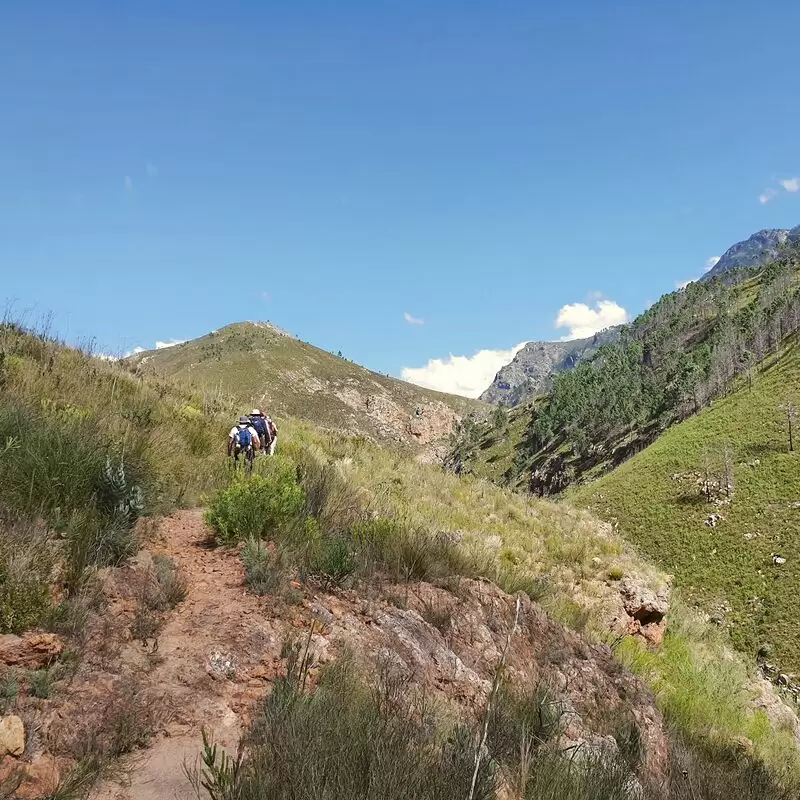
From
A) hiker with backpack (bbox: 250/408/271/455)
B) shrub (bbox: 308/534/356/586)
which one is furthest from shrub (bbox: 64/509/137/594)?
hiker with backpack (bbox: 250/408/271/455)

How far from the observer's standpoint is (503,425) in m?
154

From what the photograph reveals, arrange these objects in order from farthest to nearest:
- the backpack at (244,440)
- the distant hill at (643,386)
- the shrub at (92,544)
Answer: the distant hill at (643,386), the backpack at (244,440), the shrub at (92,544)

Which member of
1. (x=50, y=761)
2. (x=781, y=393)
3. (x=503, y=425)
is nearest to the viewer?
(x=50, y=761)

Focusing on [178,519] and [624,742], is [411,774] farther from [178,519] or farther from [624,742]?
[178,519]

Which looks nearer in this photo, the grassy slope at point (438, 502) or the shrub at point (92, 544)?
the shrub at point (92, 544)

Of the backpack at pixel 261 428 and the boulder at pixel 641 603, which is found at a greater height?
the backpack at pixel 261 428

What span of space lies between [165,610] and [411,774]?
8.02 ft

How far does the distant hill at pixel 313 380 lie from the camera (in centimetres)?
15138

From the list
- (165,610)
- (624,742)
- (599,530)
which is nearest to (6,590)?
(165,610)

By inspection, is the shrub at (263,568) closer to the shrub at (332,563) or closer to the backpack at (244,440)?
the shrub at (332,563)

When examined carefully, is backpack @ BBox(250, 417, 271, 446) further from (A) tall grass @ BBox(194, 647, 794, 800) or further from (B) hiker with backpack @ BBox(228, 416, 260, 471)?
(A) tall grass @ BBox(194, 647, 794, 800)

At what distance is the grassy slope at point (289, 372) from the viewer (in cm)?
14900

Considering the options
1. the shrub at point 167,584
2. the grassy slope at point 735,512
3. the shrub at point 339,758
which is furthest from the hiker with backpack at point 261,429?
the grassy slope at point 735,512

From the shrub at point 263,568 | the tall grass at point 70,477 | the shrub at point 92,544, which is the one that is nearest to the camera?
the tall grass at point 70,477
